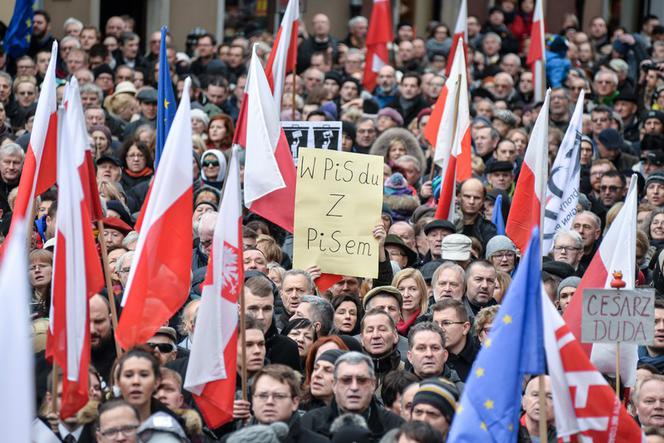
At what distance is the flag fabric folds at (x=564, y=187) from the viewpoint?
13.6 metres

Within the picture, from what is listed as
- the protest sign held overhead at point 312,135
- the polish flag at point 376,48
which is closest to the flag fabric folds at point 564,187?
the protest sign held overhead at point 312,135

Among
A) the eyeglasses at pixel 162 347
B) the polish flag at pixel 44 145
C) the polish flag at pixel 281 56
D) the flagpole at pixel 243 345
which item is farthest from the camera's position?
the polish flag at pixel 281 56

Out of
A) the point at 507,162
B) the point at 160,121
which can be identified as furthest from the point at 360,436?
the point at 507,162

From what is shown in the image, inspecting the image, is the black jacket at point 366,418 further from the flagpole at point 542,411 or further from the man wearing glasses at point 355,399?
the flagpole at point 542,411

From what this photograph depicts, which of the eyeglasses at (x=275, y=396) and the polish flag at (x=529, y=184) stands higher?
the polish flag at (x=529, y=184)

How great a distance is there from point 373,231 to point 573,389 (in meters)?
3.69

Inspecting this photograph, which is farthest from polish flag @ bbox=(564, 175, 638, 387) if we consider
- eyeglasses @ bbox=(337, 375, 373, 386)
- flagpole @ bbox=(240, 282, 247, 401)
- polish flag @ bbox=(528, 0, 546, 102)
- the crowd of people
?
polish flag @ bbox=(528, 0, 546, 102)

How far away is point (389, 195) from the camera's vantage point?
14.2 metres

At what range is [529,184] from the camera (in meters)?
12.5

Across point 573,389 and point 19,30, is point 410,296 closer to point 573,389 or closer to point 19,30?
point 573,389

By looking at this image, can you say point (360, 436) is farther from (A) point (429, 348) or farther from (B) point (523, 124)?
(B) point (523, 124)

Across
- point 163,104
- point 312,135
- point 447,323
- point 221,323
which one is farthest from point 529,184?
point 221,323

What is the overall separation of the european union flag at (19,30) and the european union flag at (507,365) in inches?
473

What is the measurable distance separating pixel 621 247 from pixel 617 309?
124 cm
